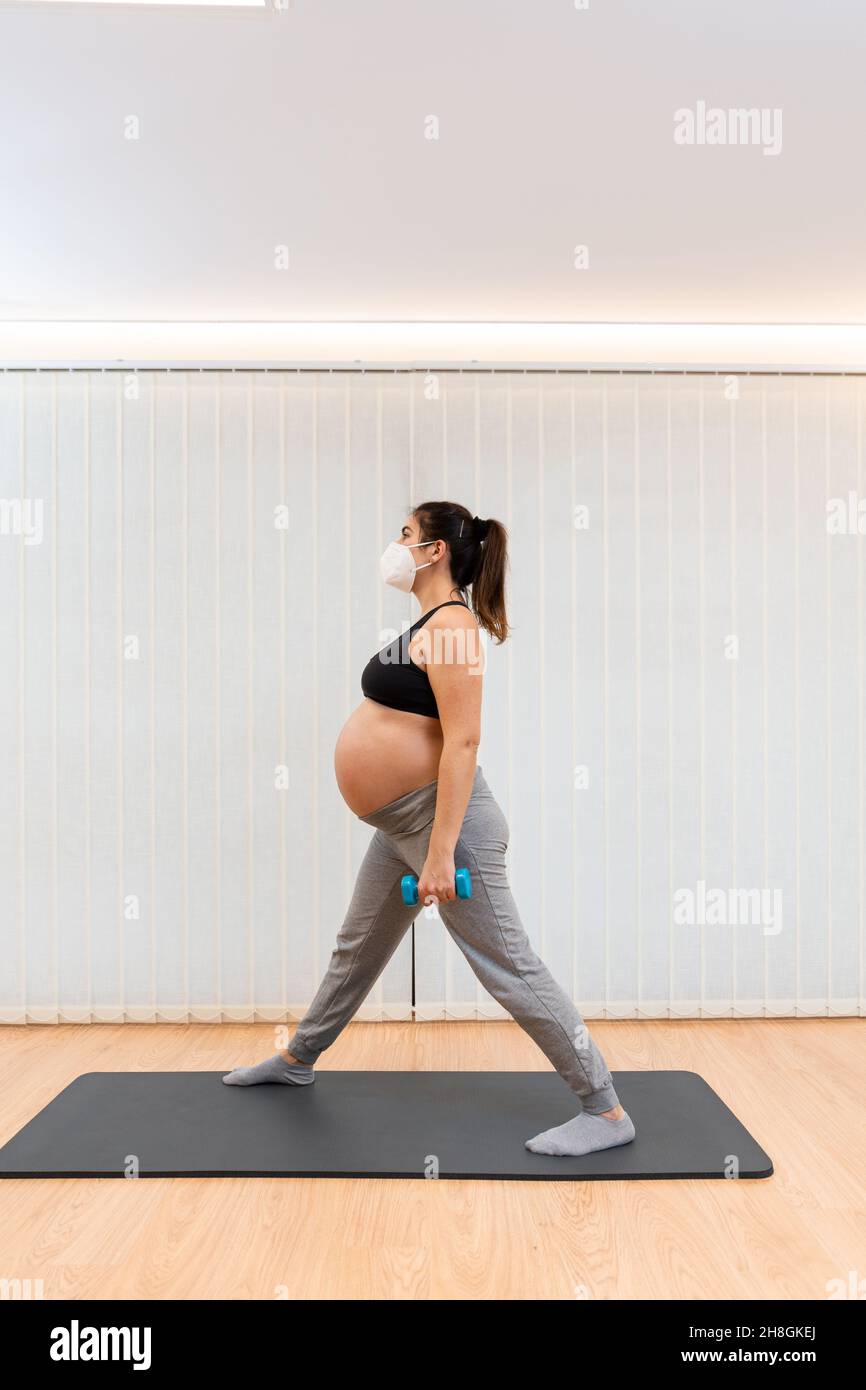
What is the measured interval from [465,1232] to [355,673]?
5.69ft

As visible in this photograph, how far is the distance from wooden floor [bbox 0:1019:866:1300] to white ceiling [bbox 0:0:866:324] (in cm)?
225

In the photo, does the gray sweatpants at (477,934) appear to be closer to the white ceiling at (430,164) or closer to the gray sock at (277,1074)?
the gray sock at (277,1074)

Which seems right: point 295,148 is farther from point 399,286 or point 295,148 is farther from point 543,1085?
point 543,1085

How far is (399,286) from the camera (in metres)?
2.97

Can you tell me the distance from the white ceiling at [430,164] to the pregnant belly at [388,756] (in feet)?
4.20

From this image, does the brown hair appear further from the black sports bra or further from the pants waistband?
the pants waistband

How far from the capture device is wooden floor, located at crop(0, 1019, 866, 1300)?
175cm

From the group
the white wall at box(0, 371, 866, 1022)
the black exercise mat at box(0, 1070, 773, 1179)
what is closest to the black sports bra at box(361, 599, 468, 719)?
the white wall at box(0, 371, 866, 1022)

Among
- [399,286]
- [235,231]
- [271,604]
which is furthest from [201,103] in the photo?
[271,604]

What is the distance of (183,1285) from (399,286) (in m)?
2.57

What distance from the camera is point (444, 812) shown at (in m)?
2.20

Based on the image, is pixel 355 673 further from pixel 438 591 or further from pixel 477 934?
pixel 477 934

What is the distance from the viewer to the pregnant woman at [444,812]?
7.21ft
